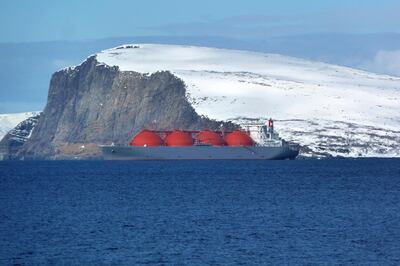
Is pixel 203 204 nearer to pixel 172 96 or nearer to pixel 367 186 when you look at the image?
pixel 367 186

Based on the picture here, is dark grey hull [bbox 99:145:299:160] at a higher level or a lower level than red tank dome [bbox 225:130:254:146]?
lower

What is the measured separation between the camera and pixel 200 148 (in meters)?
159

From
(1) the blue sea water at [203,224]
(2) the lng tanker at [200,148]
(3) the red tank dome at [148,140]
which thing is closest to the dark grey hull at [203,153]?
(2) the lng tanker at [200,148]

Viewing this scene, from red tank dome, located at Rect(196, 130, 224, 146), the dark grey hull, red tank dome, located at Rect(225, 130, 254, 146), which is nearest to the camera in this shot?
the dark grey hull

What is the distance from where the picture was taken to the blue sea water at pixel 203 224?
43.0 m

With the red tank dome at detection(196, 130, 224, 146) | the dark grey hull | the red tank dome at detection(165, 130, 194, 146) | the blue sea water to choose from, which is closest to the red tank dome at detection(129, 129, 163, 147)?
the dark grey hull

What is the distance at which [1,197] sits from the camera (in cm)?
7731

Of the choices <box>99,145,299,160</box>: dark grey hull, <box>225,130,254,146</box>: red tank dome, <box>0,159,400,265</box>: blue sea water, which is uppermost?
<box>225,130,254,146</box>: red tank dome

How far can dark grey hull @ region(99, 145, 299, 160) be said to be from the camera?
159 meters

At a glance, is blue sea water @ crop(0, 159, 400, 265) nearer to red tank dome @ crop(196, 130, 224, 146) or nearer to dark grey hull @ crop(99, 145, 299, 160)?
dark grey hull @ crop(99, 145, 299, 160)

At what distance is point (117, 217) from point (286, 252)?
15957 millimetres

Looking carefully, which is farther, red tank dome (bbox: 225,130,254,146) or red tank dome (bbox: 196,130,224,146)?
red tank dome (bbox: 196,130,224,146)

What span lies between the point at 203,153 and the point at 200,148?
8.34 ft

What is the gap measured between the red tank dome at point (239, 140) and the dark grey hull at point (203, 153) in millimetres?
781
